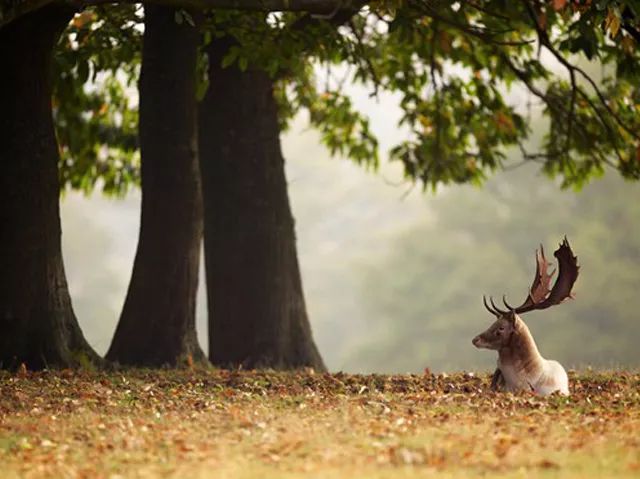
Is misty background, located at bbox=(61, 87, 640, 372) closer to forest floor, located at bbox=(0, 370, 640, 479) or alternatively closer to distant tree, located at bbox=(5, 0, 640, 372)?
distant tree, located at bbox=(5, 0, 640, 372)

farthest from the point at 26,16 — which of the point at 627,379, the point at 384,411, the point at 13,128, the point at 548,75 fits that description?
the point at 548,75

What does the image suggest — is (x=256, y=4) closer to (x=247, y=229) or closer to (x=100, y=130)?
(x=247, y=229)

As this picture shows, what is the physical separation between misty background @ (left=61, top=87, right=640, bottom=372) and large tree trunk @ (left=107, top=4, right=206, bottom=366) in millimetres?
15363

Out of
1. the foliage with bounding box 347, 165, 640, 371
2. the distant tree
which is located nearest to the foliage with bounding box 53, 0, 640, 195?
the distant tree

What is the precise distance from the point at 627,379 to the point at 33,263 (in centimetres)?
635

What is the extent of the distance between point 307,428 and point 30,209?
5657 mm

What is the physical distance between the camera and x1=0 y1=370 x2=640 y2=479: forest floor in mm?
8078

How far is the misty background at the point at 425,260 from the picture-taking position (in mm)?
41344

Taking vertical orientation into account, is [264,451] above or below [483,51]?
below

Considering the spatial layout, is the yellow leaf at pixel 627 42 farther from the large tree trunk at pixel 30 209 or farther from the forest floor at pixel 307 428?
the large tree trunk at pixel 30 209

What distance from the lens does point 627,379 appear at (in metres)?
13.2

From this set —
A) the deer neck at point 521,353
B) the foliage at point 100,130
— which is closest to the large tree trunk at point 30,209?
the foliage at point 100,130

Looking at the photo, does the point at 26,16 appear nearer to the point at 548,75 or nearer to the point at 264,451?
the point at 264,451

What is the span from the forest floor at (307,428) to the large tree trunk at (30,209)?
0.86 m
